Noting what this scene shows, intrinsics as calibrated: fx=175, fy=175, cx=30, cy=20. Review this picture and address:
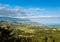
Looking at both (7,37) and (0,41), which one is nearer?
(0,41)

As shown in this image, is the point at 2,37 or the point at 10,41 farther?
the point at 10,41

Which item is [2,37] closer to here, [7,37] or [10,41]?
[7,37]

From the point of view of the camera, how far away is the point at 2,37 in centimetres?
12700

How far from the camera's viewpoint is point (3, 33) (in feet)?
440

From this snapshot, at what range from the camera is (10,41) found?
5527 inches

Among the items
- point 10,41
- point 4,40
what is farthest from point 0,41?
point 10,41

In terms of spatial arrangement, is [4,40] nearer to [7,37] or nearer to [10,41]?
[7,37]

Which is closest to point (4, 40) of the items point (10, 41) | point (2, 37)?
point (2, 37)

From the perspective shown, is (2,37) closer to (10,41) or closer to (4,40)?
(4,40)

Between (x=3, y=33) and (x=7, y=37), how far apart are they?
16.0ft

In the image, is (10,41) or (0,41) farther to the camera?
(10,41)

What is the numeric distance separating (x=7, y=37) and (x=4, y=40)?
620 centimetres

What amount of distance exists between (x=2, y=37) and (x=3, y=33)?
752 centimetres

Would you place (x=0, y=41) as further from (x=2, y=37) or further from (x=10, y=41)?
(x=10, y=41)
